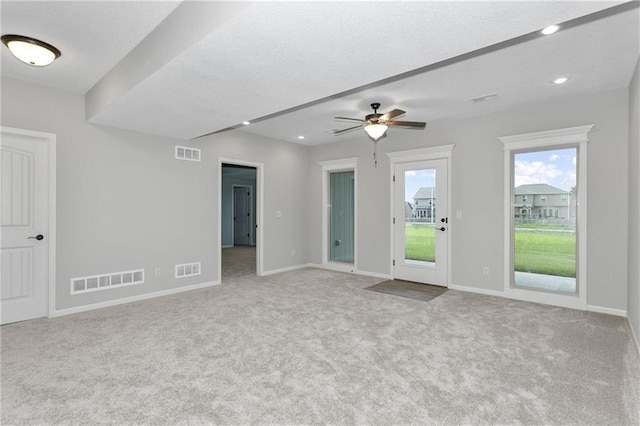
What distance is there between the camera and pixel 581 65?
125 inches

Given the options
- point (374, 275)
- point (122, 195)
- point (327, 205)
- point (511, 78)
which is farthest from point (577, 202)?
point (122, 195)

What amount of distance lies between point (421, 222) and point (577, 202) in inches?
84.0

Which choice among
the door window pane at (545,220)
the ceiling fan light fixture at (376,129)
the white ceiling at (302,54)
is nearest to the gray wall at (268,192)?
the door window pane at (545,220)

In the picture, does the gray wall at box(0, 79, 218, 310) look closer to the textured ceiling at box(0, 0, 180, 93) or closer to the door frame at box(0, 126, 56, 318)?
the door frame at box(0, 126, 56, 318)

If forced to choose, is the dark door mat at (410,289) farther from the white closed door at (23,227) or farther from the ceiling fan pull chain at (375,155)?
the white closed door at (23,227)

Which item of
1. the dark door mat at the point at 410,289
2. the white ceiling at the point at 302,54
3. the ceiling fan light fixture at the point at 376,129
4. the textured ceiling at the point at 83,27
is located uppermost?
the textured ceiling at the point at 83,27

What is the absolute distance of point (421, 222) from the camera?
18.2 ft

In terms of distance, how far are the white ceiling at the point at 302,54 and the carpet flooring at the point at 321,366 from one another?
2.38 m

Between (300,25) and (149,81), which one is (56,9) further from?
(300,25)

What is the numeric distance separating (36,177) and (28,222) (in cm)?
53

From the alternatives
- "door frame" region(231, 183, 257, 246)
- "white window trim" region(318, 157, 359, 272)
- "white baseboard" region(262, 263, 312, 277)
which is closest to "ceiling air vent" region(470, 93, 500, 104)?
"white window trim" region(318, 157, 359, 272)

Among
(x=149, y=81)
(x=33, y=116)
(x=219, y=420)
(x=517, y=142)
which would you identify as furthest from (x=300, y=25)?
(x=517, y=142)

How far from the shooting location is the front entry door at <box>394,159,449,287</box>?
17.3 ft

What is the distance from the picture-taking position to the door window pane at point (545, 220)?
14.0 feet
